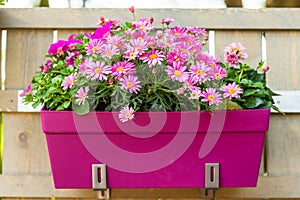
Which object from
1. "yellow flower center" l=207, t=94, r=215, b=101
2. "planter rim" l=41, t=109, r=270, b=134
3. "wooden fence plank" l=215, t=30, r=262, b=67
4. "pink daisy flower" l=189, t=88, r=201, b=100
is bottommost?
"planter rim" l=41, t=109, r=270, b=134

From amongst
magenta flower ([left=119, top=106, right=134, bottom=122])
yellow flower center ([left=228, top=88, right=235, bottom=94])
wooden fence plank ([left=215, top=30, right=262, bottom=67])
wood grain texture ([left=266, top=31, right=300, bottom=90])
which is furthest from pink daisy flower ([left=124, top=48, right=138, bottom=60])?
wood grain texture ([left=266, top=31, right=300, bottom=90])

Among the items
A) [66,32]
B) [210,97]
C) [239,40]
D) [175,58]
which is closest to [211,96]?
[210,97]

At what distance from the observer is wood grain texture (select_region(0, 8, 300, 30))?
1479mm

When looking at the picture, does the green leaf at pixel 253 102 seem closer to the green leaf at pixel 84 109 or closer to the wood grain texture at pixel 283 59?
the wood grain texture at pixel 283 59

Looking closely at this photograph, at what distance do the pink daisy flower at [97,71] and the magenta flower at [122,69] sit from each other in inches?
0.5

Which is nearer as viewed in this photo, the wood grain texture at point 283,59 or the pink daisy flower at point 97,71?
the pink daisy flower at point 97,71

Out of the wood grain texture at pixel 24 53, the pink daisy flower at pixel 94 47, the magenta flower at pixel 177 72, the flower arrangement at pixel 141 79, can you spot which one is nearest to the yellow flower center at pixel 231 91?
the flower arrangement at pixel 141 79

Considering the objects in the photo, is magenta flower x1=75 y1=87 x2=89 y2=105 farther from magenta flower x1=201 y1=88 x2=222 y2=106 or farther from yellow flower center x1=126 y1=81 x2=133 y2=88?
magenta flower x1=201 y1=88 x2=222 y2=106

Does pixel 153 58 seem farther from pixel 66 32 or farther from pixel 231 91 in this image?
pixel 66 32

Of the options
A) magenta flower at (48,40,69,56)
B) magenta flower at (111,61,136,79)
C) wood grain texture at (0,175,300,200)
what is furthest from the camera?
wood grain texture at (0,175,300,200)

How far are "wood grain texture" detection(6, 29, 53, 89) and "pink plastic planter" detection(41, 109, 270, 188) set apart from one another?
0.28m

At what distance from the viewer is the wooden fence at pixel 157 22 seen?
1.46 meters

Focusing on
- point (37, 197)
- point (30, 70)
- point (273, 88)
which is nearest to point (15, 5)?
point (30, 70)

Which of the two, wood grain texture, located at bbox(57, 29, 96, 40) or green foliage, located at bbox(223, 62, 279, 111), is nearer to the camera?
green foliage, located at bbox(223, 62, 279, 111)
